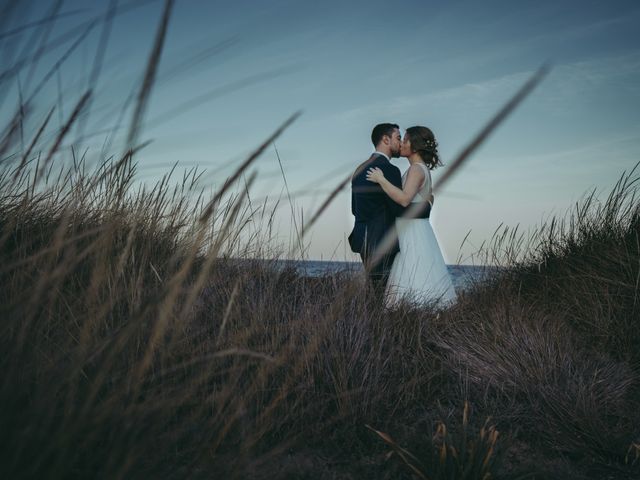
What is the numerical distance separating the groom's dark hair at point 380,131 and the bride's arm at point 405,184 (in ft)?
1.72

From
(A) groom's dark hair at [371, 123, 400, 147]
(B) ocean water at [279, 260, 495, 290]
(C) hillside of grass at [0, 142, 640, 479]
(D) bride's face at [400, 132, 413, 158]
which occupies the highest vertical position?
(A) groom's dark hair at [371, 123, 400, 147]

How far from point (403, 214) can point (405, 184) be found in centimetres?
43

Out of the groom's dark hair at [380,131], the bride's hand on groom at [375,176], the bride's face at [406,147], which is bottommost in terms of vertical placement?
the bride's hand on groom at [375,176]

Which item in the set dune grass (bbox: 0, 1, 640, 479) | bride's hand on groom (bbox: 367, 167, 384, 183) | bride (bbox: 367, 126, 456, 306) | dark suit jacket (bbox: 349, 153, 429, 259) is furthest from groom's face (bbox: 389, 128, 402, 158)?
dune grass (bbox: 0, 1, 640, 479)

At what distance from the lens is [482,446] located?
1.53 m

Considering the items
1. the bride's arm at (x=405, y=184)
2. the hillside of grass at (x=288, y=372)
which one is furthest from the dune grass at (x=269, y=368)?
the bride's arm at (x=405, y=184)

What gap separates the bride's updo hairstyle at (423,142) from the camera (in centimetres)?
497

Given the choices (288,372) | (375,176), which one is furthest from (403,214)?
(288,372)

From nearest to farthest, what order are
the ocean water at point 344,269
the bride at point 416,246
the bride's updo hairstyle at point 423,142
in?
the ocean water at point 344,269 → the bride at point 416,246 → the bride's updo hairstyle at point 423,142

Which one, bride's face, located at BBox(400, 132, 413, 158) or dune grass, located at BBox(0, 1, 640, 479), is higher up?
bride's face, located at BBox(400, 132, 413, 158)

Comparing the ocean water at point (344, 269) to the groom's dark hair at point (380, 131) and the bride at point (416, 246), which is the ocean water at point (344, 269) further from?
the groom's dark hair at point (380, 131)

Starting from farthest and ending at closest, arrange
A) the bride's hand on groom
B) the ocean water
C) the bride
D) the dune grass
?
1. the bride's hand on groom
2. the bride
3. the ocean water
4. the dune grass

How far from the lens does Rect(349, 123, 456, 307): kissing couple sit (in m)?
4.48

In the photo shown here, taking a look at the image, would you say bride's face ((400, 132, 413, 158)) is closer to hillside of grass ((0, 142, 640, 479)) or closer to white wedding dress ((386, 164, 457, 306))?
white wedding dress ((386, 164, 457, 306))
